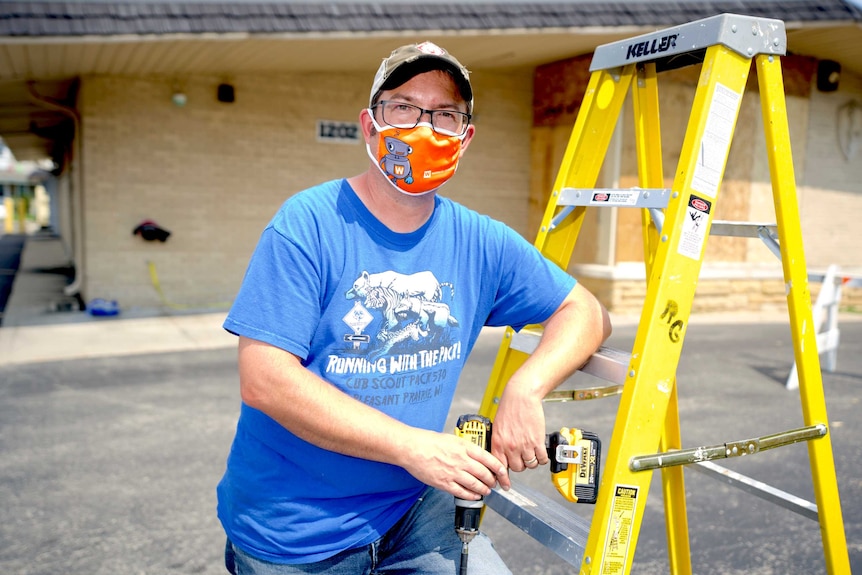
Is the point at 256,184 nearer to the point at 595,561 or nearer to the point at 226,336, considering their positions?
the point at 226,336

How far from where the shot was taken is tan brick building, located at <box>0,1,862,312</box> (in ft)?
29.6

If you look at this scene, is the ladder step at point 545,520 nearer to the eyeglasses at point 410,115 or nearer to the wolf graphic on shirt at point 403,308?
the wolf graphic on shirt at point 403,308

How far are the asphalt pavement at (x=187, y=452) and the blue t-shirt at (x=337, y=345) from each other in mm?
1936

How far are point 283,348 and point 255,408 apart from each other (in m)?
0.19

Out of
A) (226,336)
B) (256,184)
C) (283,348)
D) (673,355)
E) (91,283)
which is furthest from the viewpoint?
(256,184)

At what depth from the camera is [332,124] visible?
11.5 metres

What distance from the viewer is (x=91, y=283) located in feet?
33.8

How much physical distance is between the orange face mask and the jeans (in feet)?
2.62

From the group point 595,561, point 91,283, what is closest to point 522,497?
point 595,561

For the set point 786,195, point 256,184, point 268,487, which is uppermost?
point 256,184

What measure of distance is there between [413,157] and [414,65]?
0.22 meters

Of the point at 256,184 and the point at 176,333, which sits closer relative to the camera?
the point at 176,333

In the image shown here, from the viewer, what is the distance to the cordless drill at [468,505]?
163cm

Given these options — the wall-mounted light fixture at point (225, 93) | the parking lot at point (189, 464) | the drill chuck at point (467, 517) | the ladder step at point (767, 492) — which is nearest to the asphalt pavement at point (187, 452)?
the parking lot at point (189, 464)
